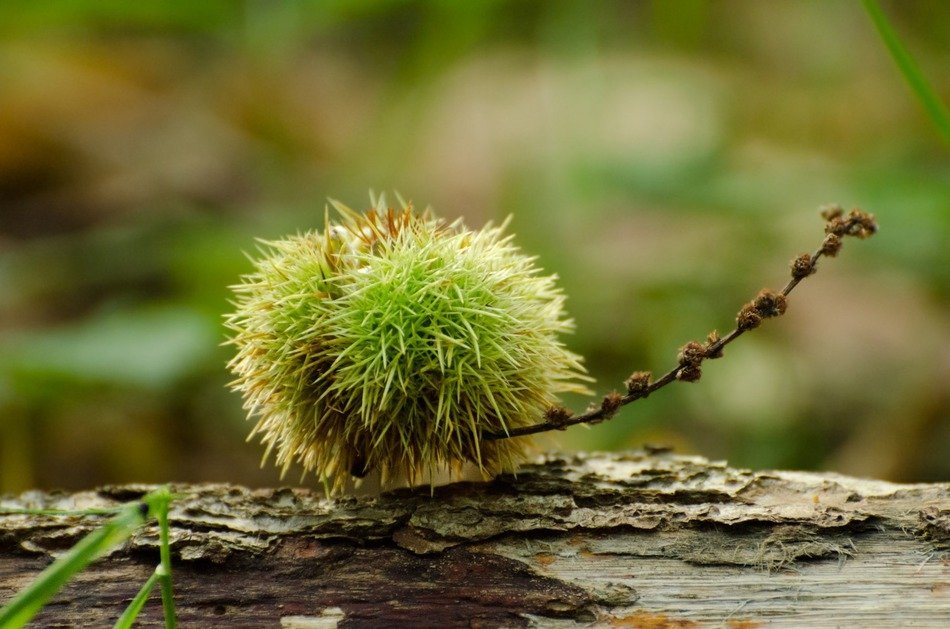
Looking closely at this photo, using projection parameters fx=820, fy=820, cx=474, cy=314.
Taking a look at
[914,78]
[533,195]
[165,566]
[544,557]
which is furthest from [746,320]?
[533,195]

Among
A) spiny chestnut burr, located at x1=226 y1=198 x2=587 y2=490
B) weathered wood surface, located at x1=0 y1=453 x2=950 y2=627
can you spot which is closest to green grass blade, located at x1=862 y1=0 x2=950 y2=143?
weathered wood surface, located at x1=0 y1=453 x2=950 y2=627

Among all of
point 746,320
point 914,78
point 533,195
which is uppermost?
point 533,195

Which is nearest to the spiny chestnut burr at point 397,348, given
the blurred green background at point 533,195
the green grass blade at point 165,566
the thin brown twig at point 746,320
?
the thin brown twig at point 746,320

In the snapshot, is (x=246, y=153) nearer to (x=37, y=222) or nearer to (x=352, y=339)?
(x=37, y=222)

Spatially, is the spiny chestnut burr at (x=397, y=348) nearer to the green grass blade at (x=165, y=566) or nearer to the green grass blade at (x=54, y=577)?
the green grass blade at (x=165, y=566)

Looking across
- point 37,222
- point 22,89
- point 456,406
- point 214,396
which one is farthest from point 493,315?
point 22,89

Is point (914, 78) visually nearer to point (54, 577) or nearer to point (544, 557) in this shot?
point (544, 557)

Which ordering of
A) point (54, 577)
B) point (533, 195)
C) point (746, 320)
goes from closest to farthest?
1. point (54, 577)
2. point (746, 320)
3. point (533, 195)
